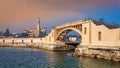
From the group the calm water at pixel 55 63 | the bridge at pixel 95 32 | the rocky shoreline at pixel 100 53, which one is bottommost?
the calm water at pixel 55 63

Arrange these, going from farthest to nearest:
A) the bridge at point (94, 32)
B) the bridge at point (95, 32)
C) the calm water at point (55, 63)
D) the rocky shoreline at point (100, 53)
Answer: the bridge at point (94, 32), the bridge at point (95, 32), the rocky shoreline at point (100, 53), the calm water at point (55, 63)

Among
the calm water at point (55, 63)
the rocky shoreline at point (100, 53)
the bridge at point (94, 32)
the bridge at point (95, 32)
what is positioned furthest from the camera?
the bridge at point (94, 32)

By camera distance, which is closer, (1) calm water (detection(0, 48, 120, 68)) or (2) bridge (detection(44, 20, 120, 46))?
(1) calm water (detection(0, 48, 120, 68))

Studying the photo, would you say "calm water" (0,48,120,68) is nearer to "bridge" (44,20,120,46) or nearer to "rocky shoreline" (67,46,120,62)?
"rocky shoreline" (67,46,120,62)

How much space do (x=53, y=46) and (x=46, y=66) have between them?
47.5 meters

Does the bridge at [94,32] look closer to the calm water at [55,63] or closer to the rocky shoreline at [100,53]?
the rocky shoreline at [100,53]

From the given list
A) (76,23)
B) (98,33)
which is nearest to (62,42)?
(76,23)

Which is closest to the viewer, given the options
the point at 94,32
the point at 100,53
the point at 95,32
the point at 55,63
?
the point at 55,63

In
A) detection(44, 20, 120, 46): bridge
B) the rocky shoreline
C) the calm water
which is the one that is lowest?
the calm water

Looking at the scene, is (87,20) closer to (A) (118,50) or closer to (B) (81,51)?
(B) (81,51)

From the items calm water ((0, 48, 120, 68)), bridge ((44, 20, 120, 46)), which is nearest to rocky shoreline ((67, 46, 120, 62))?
calm water ((0, 48, 120, 68))

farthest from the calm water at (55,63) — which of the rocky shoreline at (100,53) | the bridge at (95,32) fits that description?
the bridge at (95,32)

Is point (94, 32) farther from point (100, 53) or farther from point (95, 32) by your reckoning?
point (100, 53)

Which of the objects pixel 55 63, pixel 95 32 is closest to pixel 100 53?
pixel 95 32
